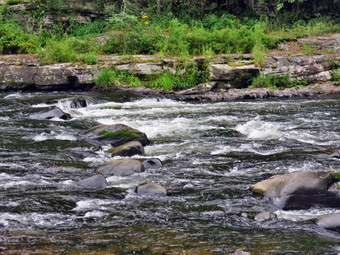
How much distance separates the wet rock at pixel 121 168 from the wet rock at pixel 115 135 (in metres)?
2.52

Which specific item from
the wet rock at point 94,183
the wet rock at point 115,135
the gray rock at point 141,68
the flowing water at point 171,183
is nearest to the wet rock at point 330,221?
the flowing water at point 171,183

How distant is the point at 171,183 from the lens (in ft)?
30.5

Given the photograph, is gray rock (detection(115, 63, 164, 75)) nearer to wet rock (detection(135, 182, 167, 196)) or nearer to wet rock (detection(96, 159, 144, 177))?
wet rock (detection(96, 159, 144, 177))

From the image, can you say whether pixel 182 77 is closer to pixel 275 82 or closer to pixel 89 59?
pixel 275 82

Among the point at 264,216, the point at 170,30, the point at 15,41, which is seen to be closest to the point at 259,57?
the point at 170,30

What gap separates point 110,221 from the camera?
7.29 m

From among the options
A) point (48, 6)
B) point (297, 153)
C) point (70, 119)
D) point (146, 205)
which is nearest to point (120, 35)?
point (48, 6)

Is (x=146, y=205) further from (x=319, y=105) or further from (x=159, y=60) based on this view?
(x=159, y=60)

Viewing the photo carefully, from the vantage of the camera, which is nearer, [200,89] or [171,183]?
[171,183]

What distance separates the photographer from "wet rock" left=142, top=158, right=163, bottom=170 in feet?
34.1

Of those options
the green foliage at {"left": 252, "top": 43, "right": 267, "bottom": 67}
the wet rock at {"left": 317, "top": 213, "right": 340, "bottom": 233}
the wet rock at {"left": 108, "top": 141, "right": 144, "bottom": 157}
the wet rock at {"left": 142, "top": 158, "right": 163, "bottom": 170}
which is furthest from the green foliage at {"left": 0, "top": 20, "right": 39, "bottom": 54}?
the wet rock at {"left": 317, "top": 213, "right": 340, "bottom": 233}

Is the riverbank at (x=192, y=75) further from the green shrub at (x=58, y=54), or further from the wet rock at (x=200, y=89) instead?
the green shrub at (x=58, y=54)

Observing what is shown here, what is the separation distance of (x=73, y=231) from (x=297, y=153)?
6.32 metres

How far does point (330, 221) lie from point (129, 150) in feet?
18.7
